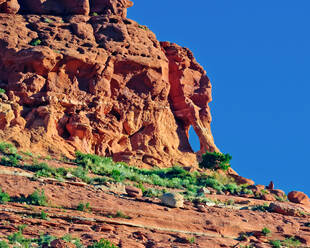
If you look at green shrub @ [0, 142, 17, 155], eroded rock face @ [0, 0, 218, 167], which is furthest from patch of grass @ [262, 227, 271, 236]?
eroded rock face @ [0, 0, 218, 167]

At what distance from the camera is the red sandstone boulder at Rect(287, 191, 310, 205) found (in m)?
30.6

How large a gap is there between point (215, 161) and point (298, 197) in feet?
29.6

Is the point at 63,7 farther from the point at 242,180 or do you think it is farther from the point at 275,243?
the point at 275,243

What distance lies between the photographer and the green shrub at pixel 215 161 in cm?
3825

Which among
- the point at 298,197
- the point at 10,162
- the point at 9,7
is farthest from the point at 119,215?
the point at 9,7

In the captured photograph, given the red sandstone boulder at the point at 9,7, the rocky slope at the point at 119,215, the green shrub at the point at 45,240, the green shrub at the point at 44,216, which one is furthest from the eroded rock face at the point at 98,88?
the green shrub at the point at 45,240

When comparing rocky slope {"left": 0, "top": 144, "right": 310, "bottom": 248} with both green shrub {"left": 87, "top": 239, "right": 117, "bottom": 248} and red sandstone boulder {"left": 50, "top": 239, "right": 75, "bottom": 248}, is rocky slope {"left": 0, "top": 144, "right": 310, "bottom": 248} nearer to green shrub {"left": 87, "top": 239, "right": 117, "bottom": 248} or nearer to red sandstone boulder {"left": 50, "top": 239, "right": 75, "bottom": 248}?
red sandstone boulder {"left": 50, "top": 239, "right": 75, "bottom": 248}

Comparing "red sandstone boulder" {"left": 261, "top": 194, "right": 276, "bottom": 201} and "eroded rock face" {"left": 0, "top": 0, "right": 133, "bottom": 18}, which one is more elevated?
"eroded rock face" {"left": 0, "top": 0, "right": 133, "bottom": 18}

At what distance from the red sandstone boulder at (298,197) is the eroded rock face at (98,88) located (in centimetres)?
956

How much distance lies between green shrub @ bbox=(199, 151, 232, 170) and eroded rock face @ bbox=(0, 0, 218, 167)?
38.5 inches

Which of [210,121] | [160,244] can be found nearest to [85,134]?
[210,121]

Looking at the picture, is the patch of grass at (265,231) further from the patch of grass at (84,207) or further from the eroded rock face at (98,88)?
the eroded rock face at (98,88)

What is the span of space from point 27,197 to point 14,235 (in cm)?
384

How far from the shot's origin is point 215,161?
38656 mm
